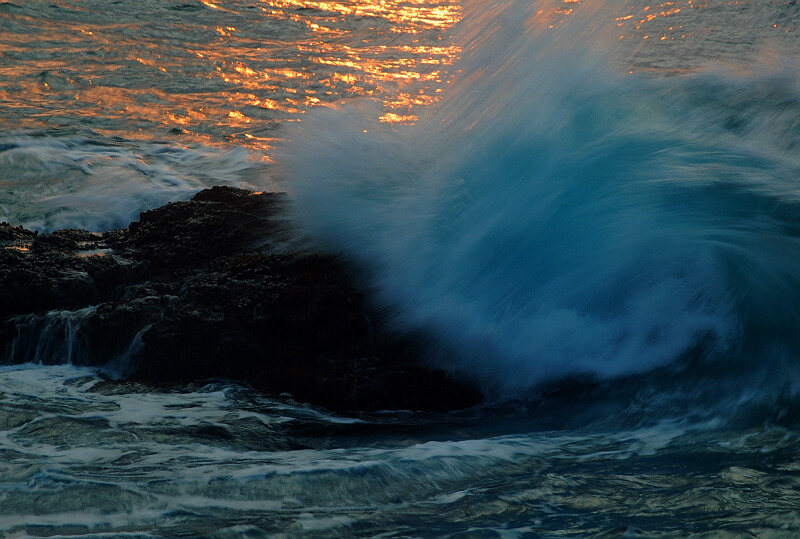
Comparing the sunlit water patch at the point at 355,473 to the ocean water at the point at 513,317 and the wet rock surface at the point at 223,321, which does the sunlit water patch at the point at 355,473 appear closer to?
the ocean water at the point at 513,317

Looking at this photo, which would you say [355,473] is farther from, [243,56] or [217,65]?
[243,56]

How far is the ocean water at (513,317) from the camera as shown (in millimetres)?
2963

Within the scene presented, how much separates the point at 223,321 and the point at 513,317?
1586 millimetres

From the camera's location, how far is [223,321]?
4375 millimetres

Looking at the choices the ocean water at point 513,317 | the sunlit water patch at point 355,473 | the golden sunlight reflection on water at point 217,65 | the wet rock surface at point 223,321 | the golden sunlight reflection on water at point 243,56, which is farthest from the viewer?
the golden sunlight reflection on water at point 217,65

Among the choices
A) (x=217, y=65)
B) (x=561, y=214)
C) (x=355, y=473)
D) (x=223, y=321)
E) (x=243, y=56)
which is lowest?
(x=355, y=473)

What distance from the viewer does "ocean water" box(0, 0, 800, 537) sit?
2963 millimetres

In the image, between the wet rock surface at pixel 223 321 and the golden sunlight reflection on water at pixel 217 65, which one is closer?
the wet rock surface at pixel 223 321

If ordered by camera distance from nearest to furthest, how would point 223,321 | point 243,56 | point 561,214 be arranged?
point 223,321
point 561,214
point 243,56

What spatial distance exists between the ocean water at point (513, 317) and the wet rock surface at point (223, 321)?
0.14m

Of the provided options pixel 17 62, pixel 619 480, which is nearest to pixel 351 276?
pixel 619 480

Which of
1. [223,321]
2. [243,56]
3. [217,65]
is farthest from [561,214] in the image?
[243,56]

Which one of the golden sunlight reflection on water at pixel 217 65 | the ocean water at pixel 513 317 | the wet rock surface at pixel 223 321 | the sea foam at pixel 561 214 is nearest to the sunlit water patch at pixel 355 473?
the ocean water at pixel 513 317

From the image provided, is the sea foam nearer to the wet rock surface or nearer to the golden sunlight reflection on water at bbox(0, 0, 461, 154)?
the wet rock surface
